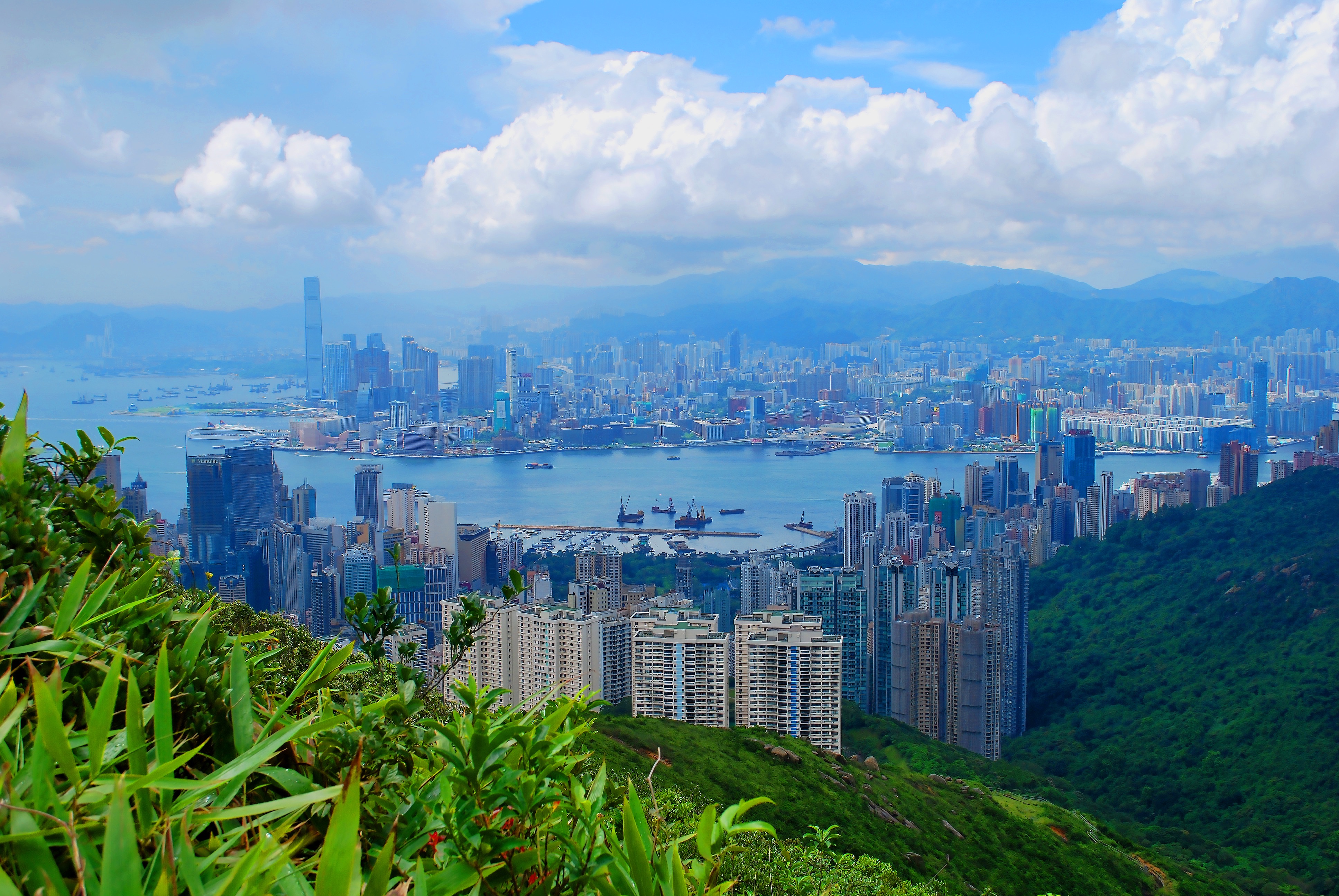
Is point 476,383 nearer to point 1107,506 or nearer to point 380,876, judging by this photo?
point 1107,506

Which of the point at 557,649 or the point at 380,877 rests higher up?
the point at 380,877

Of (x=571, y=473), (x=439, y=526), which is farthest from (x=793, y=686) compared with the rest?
(x=571, y=473)

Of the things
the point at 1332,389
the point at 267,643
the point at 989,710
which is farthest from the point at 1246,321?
the point at 267,643

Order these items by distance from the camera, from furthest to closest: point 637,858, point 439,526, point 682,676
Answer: point 439,526
point 682,676
point 637,858

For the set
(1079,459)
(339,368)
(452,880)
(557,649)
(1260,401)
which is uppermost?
(339,368)

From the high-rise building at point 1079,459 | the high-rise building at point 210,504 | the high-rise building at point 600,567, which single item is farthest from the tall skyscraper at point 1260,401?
the high-rise building at point 210,504

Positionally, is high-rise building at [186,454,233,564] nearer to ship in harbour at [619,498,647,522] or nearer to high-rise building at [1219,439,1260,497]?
ship in harbour at [619,498,647,522]

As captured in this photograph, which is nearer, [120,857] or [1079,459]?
[120,857]

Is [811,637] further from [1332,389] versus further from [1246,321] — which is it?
[1246,321]
